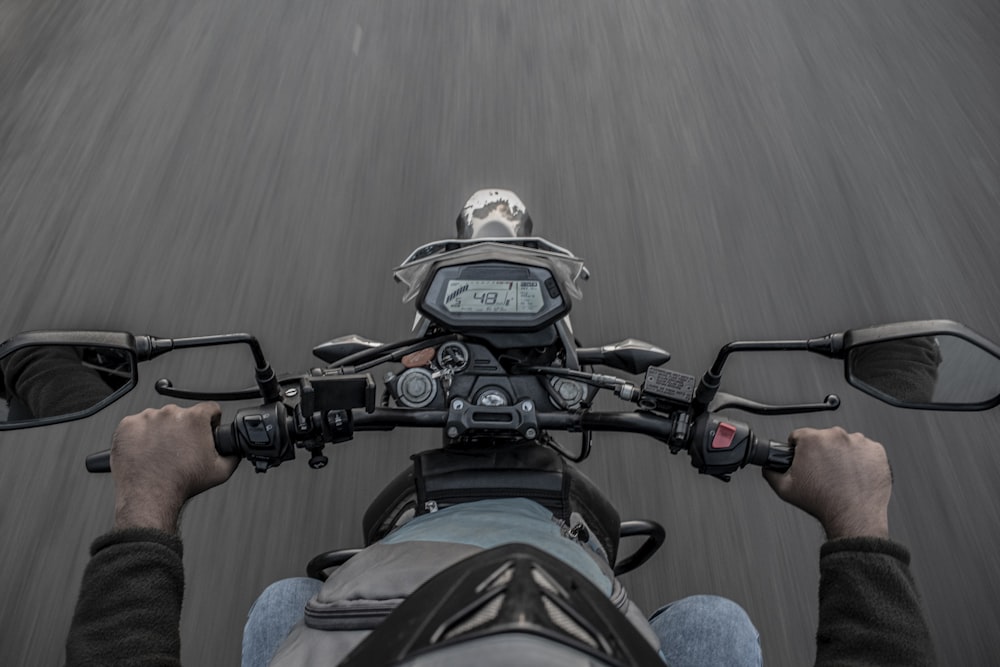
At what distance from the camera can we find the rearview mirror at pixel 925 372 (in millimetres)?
1625

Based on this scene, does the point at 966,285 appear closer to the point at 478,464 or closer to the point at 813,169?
the point at 813,169

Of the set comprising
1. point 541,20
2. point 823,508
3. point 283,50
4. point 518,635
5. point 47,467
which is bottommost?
point 518,635

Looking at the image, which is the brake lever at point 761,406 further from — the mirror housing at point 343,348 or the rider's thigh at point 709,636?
the mirror housing at point 343,348

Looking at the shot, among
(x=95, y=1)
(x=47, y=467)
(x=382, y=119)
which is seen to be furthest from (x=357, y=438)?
(x=95, y=1)

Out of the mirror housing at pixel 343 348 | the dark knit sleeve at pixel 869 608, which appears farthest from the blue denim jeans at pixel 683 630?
the mirror housing at pixel 343 348

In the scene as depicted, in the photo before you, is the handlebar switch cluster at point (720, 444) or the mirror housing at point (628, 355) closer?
the handlebar switch cluster at point (720, 444)

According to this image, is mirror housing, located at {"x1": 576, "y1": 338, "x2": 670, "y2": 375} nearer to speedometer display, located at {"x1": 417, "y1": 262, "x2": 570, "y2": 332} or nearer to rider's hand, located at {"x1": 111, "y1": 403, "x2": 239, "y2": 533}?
speedometer display, located at {"x1": 417, "y1": 262, "x2": 570, "y2": 332}

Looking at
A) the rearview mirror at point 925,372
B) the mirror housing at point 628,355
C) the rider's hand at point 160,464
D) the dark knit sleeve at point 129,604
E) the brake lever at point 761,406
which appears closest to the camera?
the dark knit sleeve at point 129,604

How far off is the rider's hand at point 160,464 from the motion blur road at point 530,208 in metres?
1.26

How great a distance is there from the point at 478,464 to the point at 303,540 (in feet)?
4.58

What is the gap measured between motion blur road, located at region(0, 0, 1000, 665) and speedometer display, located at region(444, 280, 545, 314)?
1459mm

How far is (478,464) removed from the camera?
1.67 metres

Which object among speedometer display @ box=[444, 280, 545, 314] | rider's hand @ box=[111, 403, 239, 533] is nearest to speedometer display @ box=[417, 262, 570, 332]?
speedometer display @ box=[444, 280, 545, 314]

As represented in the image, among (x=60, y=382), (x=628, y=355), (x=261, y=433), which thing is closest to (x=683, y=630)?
(x=628, y=355)
